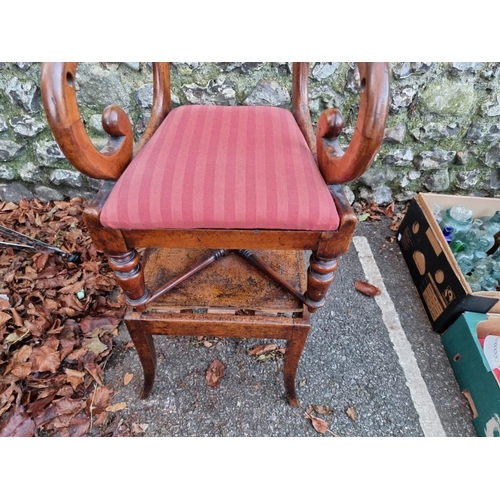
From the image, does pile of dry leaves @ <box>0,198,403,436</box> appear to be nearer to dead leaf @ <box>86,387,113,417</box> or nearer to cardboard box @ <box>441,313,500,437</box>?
dead leaf @ <box>86,387,113,417</box>

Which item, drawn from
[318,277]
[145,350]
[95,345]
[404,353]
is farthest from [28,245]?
[404,353]

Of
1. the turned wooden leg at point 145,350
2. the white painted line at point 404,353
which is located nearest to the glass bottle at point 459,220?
the white painted line at point 404,353

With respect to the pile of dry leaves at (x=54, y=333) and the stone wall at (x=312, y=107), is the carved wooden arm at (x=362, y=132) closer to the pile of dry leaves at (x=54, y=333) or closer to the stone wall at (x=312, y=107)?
the stone wall at (x=312, y=107)

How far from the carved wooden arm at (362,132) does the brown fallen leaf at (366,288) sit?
93 centimetres

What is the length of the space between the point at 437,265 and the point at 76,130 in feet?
4.47

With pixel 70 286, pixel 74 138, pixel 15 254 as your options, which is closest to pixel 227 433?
pixel 70 286

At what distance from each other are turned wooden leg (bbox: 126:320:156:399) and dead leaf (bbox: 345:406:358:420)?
2.18ft

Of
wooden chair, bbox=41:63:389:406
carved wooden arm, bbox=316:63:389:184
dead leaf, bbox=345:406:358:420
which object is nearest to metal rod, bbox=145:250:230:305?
wooden chair, bbox=41:63:389:406

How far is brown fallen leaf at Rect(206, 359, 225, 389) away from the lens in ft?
4.06

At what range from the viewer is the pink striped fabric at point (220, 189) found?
687 mm

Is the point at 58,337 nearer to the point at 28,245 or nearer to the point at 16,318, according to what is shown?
the point at 16,318

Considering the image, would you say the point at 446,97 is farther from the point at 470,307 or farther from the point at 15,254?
the point at 15,254

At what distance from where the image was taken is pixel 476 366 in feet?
3.95

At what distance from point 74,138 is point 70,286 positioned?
99 centimetres
